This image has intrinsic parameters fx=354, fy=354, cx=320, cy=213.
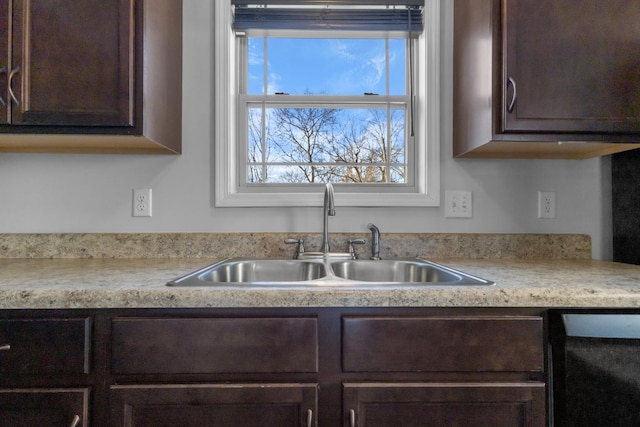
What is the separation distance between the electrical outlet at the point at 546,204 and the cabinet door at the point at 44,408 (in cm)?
178

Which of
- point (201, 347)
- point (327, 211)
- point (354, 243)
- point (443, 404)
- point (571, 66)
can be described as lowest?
point (443, 404)

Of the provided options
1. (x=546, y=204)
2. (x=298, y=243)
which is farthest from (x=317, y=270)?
(x=546, y=204)

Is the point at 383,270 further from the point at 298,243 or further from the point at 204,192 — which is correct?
→ the point at 204,192

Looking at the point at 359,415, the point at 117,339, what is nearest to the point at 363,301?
the point at 359,415

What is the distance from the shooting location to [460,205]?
Result: 5.17 ft

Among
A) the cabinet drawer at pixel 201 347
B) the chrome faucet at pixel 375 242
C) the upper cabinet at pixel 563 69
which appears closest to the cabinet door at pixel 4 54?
the cabinet drawer at pixel 201 347

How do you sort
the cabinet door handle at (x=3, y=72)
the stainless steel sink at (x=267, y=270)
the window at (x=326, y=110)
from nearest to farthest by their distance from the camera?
the cabinet door handle at (x=3, y=72)
the stainless steel sink at (x=267, y=270)
the window at (x=326, y=110)

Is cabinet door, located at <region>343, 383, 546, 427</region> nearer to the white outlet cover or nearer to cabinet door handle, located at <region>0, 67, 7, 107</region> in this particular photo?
the white outlet cover

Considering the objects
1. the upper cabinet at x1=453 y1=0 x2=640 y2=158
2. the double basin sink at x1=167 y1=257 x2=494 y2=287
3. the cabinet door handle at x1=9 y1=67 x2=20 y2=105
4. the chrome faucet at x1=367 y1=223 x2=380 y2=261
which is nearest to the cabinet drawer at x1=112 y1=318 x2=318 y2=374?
the double basin sink at x1=167 y1=257 x2=494 y2=287

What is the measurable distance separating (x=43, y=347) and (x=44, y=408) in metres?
0.15

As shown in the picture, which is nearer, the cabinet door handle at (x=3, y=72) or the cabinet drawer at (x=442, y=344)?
the cabinet drawer at (x=442, y=344)

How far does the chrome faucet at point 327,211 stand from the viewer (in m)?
1.40

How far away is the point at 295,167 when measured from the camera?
5.65 feet

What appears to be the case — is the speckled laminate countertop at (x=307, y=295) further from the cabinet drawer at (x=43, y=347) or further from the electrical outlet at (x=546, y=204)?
the electrical outlet at (x=546, y=204)
